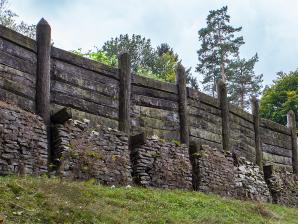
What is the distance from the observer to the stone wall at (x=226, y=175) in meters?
16.0

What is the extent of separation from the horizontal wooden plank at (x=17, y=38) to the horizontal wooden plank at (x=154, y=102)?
3.43 meters

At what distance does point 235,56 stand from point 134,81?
36.2 m

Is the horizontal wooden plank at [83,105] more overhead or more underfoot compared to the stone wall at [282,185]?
more overhead

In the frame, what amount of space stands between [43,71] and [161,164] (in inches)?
159

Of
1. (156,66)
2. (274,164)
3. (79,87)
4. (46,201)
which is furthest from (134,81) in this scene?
(156,66)

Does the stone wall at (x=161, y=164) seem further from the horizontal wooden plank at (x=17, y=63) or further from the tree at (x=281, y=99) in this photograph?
the tree at (x=281, y=99)

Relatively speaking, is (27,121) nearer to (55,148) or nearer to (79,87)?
(55,148)

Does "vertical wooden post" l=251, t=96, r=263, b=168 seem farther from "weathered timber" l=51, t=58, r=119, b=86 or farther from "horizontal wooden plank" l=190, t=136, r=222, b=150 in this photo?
"weathered timber" l=51, t=58, r=119, b=86

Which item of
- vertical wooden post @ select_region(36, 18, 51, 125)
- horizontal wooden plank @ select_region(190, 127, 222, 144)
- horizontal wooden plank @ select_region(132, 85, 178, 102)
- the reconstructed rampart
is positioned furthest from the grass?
horizontal wooden plank @ select_region(190, 127, 222, 144)

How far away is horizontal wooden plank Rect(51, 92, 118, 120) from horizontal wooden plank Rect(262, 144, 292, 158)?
8220 millimetres

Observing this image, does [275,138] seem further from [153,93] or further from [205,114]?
[153,93]

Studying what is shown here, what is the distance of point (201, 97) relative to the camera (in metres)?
17.2

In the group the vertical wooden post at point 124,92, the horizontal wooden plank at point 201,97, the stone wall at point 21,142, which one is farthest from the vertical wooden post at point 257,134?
the stone wall at point 21,142

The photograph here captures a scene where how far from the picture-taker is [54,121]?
12.6 metres
